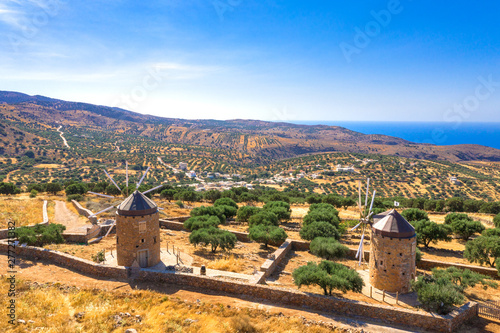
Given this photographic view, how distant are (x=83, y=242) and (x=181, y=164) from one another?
9146 centimetres

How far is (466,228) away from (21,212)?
52182 mm

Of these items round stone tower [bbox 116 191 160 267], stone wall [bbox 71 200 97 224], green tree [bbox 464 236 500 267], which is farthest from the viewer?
stone wall [bbox 71 200 97 224]

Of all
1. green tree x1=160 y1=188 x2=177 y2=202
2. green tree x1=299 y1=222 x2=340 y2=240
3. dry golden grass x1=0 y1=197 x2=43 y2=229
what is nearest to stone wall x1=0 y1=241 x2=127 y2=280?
dry golden grass x1=0 y1=197 x2=43 y2=229

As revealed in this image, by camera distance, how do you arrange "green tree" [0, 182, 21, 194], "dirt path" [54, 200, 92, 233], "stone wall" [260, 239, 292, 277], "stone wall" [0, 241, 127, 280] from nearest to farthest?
"stone wall" [0, 241, 127, 280] → "stone wall" [260, 239, 292, 277] → "dirt path" [54, 200, 92, 233] → "green tree" [0, 182, 21, 194]

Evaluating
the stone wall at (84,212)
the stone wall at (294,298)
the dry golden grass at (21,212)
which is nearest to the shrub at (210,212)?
the stone wall at (84,212)

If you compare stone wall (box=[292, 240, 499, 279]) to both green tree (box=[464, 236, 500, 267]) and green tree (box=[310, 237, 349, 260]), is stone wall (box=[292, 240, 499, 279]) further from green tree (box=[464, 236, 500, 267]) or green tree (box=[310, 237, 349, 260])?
green tree (box=[310, 237, 349, 260])

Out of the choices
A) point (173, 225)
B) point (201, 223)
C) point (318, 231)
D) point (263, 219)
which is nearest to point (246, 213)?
point (263, 219)

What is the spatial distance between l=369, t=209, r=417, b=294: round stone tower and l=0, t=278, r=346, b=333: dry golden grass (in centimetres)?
653

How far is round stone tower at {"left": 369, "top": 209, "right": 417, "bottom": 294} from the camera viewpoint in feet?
56.6

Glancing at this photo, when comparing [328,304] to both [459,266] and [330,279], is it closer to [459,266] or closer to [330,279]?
[330,279]

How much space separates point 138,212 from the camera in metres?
18.8

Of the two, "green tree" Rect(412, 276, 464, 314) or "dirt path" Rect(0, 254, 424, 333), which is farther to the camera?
"green tree" Rect(412, 276, 464, 314)

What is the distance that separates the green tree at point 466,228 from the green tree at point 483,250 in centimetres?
857

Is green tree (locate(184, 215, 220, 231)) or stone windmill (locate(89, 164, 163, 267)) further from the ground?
stone windmill (locate(89, 164, 163, 267))
